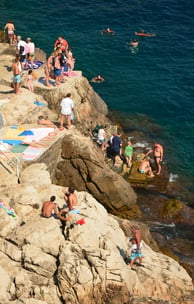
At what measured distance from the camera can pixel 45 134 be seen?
23.5 metres

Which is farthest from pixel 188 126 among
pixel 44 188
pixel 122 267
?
pixel 122 267

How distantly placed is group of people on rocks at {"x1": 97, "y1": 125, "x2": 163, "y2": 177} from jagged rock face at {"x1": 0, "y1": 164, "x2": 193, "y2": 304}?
905cm

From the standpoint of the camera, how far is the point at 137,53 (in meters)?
44.1

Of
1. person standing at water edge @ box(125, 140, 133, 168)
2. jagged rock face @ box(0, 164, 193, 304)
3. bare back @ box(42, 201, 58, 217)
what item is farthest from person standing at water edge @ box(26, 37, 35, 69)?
bare back @ box(42, 201, 58, 217)

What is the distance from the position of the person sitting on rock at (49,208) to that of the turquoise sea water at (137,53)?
11921 mm

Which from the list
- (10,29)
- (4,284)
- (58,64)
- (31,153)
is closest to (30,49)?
(58,64)

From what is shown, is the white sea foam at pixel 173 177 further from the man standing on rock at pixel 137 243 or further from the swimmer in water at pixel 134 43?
the swimmer in water at pixel 134 43

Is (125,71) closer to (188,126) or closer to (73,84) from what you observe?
(188,126)

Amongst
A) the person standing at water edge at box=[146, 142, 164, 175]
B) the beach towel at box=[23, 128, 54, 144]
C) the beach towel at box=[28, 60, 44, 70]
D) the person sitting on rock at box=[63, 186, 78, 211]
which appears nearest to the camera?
the person sitting on rock at box=[63, 186, 78, 211]

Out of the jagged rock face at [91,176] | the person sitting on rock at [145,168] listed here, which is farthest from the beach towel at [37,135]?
the person sitting on rock at [145,168]

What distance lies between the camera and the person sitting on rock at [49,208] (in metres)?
17.9

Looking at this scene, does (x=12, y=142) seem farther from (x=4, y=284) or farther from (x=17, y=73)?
(x=4, y=284)

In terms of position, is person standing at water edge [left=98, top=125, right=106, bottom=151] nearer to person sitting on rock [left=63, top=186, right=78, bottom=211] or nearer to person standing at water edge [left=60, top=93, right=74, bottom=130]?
person standing at water edge [left=60, top=93, right=74, bottom=130]

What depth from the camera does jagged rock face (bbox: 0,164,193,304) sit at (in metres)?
15.2
